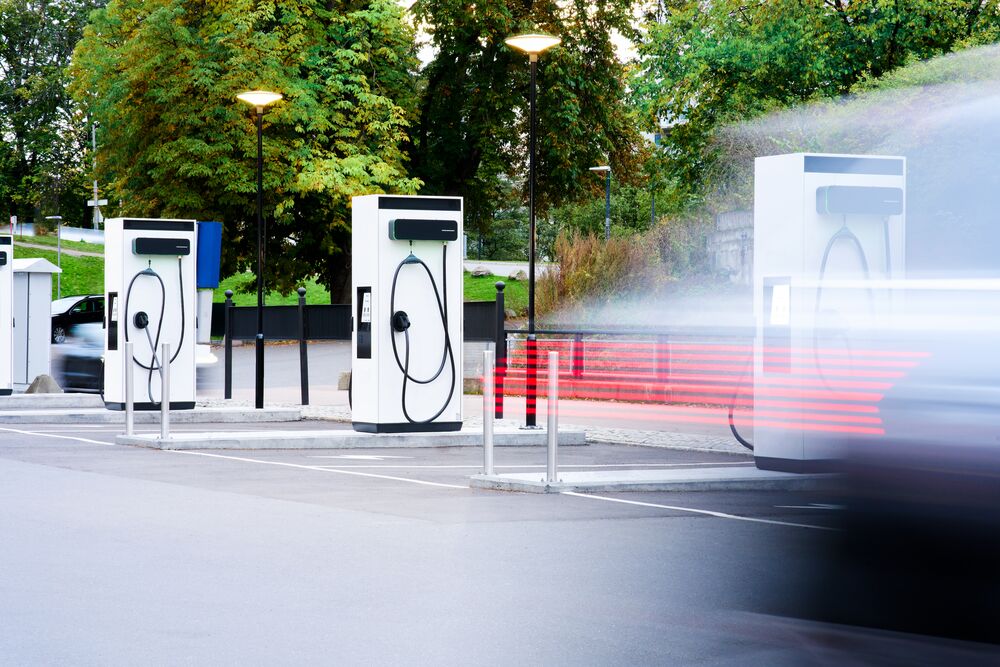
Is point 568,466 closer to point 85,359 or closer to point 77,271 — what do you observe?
point 85,359

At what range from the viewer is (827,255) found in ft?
38.3

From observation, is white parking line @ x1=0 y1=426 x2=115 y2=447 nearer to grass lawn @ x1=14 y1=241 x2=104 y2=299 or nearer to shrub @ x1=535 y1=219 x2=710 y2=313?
shrub @ x1=535 y1=219 x2=710 y2=313

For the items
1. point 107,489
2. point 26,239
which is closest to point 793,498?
point 107,489

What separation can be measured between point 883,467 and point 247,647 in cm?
287

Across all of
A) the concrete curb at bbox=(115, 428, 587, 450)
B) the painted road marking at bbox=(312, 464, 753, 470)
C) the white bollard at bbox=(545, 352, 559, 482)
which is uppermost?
the white bollard at bbox=(545, 352, 559, 482)

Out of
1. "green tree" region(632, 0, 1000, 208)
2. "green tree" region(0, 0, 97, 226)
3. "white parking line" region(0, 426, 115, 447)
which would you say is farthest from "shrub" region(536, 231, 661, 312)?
"green tree" region(0, 0, 97, 226)

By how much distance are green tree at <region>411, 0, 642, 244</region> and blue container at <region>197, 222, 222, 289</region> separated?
1932cm

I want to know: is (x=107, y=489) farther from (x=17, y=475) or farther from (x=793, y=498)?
(x=793, y=498)

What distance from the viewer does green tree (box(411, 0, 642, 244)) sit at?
1684 inches

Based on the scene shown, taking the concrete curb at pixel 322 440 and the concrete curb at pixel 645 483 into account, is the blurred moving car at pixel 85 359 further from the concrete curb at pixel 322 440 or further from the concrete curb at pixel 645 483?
the concrete curb at pixel 645 483

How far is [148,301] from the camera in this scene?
18344mm

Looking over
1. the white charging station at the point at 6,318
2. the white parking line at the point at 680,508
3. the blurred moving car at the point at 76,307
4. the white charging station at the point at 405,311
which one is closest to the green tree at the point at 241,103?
the blurred moving car at the point at 76,307

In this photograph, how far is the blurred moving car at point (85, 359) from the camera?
76.3ft

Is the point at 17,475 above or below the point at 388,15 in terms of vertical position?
below
